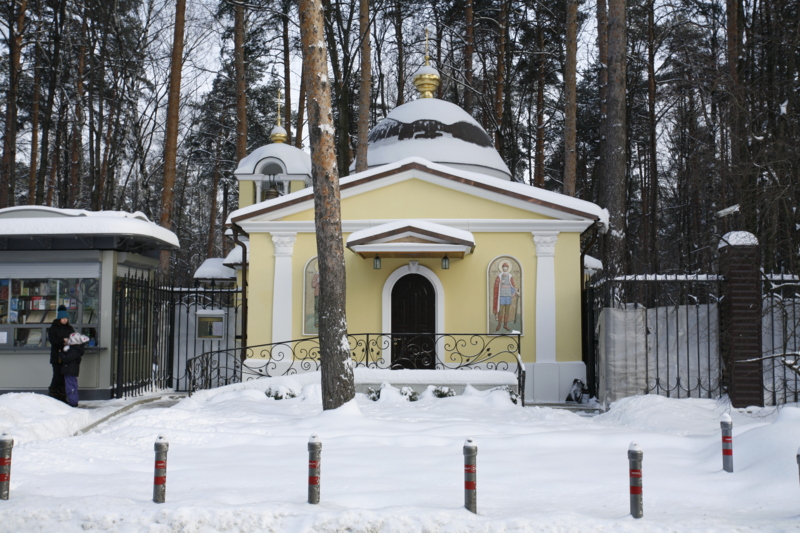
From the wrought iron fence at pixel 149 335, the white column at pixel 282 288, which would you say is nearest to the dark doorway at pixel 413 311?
the white column at pixel 282 288

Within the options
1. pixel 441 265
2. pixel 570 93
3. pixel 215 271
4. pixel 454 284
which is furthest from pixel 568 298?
pixel 215 271

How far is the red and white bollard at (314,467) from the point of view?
611 cm

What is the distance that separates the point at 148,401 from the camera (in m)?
14.8

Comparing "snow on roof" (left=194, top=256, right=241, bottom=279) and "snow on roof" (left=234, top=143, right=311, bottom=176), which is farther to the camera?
"snow on roof" (left=194, top=256, right=241, bottom=279)

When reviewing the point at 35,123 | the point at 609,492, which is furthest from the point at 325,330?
the point at 35,123

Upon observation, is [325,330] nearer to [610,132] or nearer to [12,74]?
[610,132]

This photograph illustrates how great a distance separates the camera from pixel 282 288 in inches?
680

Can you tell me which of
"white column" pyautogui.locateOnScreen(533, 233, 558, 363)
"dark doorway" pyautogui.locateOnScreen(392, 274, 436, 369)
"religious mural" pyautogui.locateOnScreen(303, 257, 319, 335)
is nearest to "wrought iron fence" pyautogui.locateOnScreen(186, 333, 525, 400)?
"dark doorway" pyautogui.locateOnScreen(392, 274, 436, 369)

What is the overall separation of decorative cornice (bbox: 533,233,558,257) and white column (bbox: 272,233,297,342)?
527 cm

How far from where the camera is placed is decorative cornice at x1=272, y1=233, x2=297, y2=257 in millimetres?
17344

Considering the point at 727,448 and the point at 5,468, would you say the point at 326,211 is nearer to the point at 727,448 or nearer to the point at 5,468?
the point at 5,468

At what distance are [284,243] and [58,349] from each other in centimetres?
550

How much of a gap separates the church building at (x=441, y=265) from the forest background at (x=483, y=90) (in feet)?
5.38

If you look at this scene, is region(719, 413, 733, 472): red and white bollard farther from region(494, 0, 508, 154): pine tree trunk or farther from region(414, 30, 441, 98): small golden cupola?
region(494, 0, 508, 154): pine tree trunk
